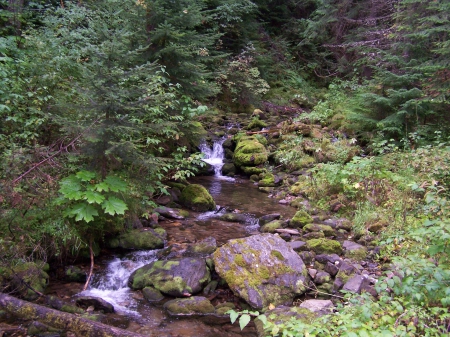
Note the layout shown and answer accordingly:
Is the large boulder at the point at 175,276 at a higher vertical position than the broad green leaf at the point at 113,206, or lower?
lower

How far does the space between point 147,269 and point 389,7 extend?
53.6 feet

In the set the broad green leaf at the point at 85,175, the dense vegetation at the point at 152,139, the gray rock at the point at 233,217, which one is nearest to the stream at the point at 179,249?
the gray rock at the point at 233,217

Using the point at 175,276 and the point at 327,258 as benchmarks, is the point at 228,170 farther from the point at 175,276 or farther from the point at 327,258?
the point at 175,276

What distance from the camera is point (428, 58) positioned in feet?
34.1

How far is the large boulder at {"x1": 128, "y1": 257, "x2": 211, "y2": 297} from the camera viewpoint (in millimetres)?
5215

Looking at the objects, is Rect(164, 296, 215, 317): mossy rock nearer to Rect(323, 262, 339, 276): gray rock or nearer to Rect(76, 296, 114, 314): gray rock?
Rect(76, 296, 114, 314): gray rock

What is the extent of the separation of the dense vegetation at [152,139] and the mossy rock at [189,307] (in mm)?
1382

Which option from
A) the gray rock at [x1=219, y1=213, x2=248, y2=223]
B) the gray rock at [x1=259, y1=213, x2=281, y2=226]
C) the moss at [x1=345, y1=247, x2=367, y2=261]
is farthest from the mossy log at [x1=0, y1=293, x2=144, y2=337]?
the gray rock at [x1=259, y1=213, x2=281, y2=226]

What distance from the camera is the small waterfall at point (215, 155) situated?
13.0 meters

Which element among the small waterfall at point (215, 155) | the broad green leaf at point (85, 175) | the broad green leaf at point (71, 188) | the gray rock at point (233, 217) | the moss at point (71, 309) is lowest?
the moss at point (71, 309)

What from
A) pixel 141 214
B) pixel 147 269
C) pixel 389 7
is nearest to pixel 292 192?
pixel 141 214

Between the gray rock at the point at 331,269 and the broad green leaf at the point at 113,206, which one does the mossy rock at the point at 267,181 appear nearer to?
the gray rock at the point at 331,269

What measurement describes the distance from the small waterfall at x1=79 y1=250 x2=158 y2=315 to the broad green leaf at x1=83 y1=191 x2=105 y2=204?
157 cm

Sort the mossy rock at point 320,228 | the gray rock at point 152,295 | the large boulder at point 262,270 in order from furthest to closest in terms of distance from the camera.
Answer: the mossy rock at point 320,228 < the gray rock at point 152,295 < the large boulder at point 262,270
